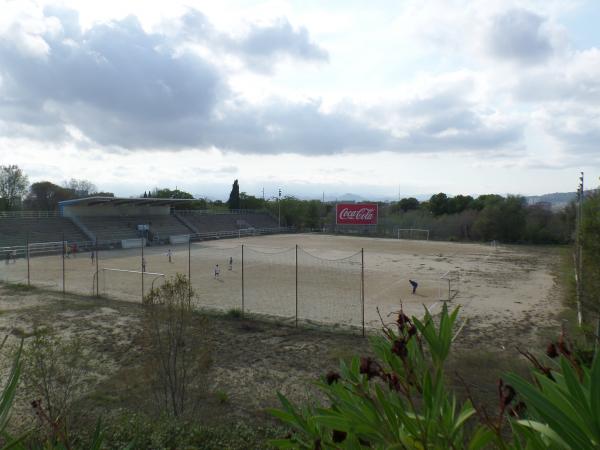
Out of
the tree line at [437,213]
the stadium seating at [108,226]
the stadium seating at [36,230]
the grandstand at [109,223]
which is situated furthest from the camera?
the tree line at [437,213]

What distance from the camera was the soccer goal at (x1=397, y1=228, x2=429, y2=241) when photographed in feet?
191

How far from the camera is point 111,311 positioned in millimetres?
16734

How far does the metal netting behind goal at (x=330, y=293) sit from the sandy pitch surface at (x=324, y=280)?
0.04 meters

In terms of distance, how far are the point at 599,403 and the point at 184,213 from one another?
6222 centimetres

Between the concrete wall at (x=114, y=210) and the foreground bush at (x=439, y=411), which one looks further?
the concrete wall at (x=114, y=210)

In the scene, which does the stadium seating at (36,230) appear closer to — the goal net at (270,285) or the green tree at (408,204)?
the goal net at (270,285)

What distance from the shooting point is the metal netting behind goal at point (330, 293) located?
54.3 feet

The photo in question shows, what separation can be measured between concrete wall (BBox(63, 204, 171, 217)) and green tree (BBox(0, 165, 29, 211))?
71.0 ft

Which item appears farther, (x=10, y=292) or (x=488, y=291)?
(x=488, y=291)

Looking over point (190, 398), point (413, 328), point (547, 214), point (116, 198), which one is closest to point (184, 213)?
point (116, 198)

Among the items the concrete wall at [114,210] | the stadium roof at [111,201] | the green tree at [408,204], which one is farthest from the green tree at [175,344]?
the green tree at [408,204]

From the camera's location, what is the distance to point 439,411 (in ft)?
4.88

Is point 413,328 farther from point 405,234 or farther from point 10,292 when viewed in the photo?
point 405,234

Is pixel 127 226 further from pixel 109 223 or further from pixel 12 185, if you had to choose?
pixel 12 185
